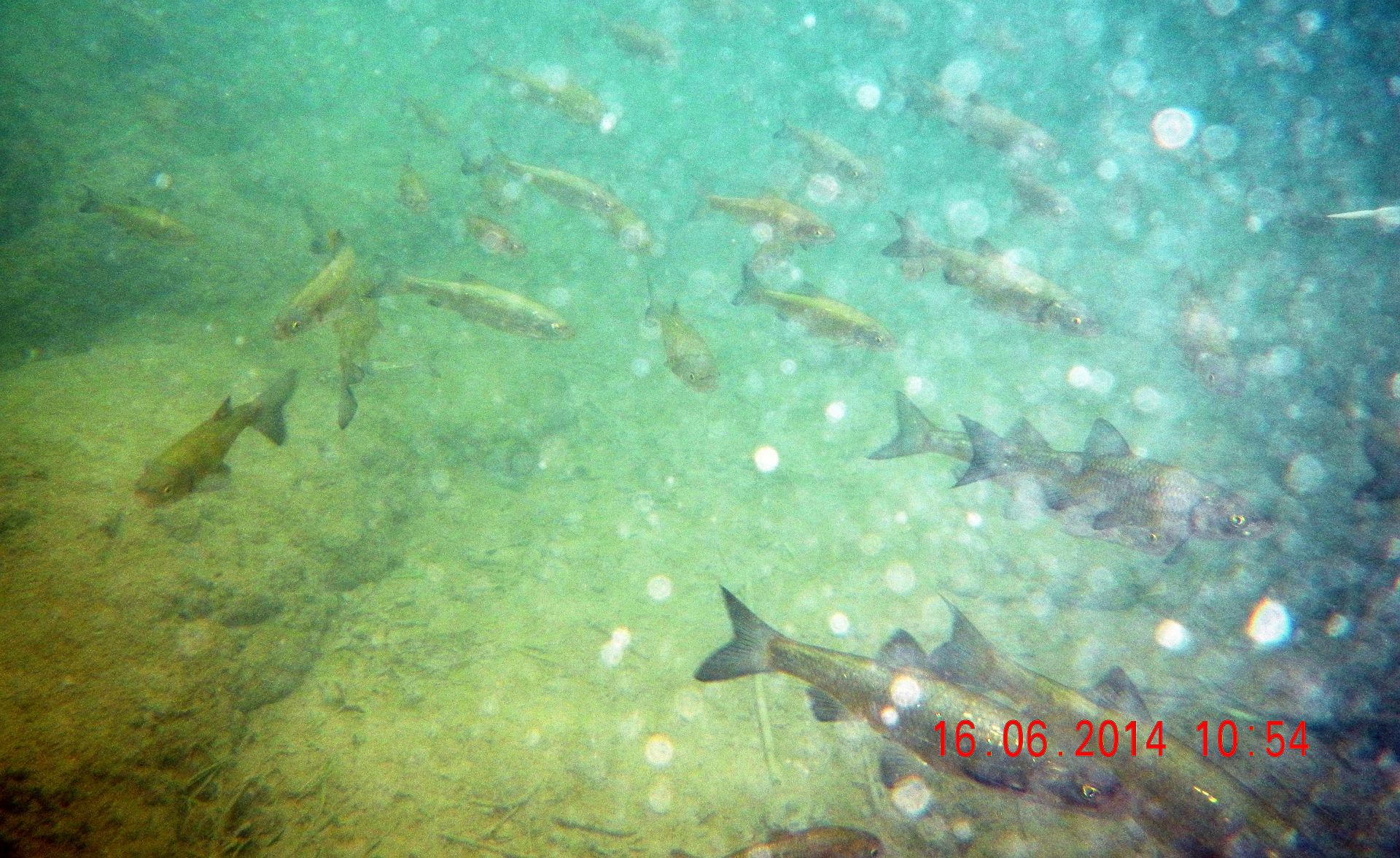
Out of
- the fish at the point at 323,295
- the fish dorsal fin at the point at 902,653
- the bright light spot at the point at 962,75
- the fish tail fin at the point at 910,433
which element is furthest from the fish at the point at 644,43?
the bright light spot at the point at 962,75

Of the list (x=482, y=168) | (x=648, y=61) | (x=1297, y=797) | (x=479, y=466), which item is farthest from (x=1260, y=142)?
(x=479, y=466)

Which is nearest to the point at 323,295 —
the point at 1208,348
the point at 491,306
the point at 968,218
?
the point at 491,306

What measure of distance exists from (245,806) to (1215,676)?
9.00 m

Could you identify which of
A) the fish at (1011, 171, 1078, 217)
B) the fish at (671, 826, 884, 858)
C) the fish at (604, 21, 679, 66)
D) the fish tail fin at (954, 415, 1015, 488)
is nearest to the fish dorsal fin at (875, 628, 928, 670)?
the fish at (671, 826, 884, 858)

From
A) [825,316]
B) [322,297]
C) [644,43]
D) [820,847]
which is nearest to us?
[820,847]

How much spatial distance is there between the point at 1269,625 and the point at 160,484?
11.1m

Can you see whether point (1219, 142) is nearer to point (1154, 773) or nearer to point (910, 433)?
point (910, 433)

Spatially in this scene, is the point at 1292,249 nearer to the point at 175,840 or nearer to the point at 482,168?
the point at 482,168

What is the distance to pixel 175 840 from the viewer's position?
10.7 feet

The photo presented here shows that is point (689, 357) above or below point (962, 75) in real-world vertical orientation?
below

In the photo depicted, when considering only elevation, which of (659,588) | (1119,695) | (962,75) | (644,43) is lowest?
(659,588)

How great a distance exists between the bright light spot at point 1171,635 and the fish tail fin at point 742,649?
545cm

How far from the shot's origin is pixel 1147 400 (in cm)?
1208

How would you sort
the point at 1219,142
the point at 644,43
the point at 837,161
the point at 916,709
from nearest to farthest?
1. the point at 916,709
2. the point at 837,161
3. the point at 644,43
4. the point at 1219,142
